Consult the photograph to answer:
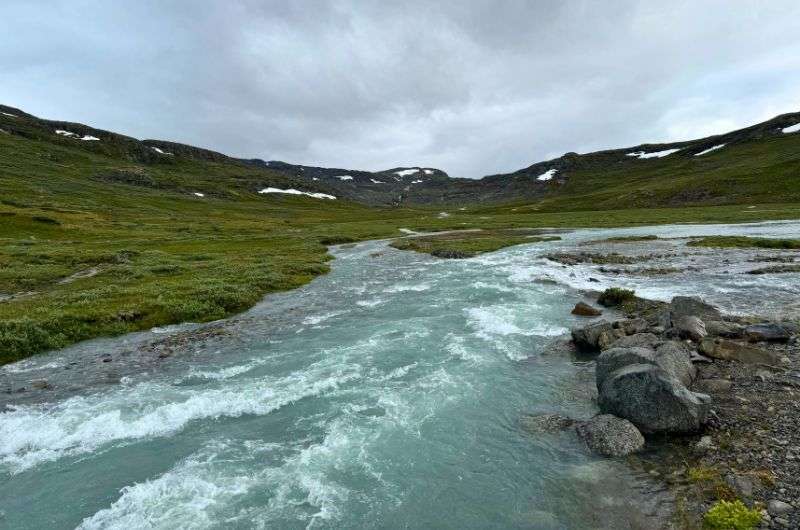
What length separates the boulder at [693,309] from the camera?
75.9 feet

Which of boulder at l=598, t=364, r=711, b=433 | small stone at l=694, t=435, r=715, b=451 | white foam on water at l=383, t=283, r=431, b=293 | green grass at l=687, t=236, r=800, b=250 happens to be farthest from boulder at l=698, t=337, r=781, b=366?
green grass at l=687, t=236, r=800, b=250

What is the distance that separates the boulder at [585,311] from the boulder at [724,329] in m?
7.20

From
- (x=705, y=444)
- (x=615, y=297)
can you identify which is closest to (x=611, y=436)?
(x=705, y=444)

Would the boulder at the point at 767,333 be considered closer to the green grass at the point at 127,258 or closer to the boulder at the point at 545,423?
the boulder at the point at 545,423

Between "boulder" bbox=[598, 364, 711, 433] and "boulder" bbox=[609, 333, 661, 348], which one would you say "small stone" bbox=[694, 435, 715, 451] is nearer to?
"boulder" bbox=[598, 364, 711, 433]

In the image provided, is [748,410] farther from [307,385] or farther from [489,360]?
[307,385]

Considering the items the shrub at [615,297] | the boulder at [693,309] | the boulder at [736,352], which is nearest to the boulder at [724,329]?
the boulder at [693,309]

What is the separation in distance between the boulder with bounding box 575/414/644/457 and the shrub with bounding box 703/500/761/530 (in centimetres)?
303

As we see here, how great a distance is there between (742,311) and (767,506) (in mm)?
19776

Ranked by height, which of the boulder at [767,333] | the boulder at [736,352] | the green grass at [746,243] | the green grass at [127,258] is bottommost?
the green grass at [127,258]

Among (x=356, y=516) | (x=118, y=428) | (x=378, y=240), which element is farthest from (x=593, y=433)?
(x=378, y=240)

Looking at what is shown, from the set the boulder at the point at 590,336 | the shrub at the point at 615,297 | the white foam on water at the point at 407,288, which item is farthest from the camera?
the white foam on water at the point at 407,288

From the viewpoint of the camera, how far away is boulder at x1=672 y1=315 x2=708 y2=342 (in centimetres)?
2045

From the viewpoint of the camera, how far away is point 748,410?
47.0 feet
